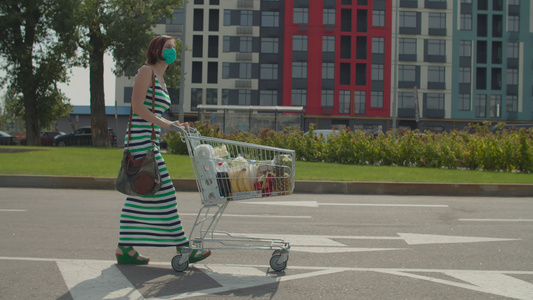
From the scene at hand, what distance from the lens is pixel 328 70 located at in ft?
191

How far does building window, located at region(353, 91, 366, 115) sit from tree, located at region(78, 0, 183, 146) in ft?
99.0

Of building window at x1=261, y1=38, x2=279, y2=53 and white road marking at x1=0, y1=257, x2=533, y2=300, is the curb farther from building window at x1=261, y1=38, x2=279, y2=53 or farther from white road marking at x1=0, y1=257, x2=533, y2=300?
building window at x1=261, y1=38, x2=279, y2=53

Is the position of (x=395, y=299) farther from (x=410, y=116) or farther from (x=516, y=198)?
(x=410, y=116)

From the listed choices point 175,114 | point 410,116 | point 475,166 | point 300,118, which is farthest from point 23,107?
point 410,116

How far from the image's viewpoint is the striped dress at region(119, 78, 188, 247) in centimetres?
469

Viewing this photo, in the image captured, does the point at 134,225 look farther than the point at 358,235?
No

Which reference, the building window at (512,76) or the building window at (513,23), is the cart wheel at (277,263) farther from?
the building window at (513,23)

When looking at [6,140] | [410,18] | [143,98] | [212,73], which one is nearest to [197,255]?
[143,98]

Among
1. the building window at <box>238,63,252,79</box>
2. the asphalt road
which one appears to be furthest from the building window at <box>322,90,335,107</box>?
the asphalt road

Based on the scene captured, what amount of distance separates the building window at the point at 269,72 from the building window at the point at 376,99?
10837mm

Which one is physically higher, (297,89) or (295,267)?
(297,89)

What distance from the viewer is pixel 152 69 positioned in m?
4.71

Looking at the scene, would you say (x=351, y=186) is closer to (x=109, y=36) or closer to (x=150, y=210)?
(x=150, y=210)

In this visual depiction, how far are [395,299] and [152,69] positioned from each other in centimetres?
279
